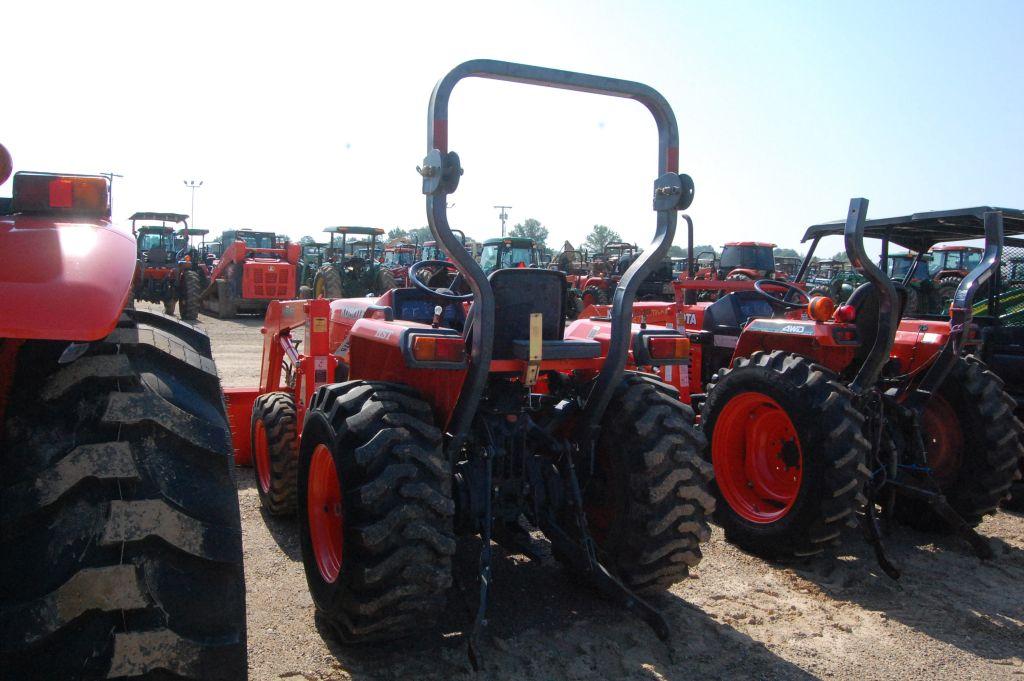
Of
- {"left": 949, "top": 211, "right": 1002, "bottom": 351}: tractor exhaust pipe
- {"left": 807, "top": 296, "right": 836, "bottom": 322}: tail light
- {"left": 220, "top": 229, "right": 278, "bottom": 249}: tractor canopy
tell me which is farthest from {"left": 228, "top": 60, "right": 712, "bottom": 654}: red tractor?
{"left": 220, "top": 229, "right": 278, "bottom": 249}: tractor canopy

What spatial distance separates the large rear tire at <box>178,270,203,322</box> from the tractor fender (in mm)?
16806

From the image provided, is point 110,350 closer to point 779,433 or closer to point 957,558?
point 779,433

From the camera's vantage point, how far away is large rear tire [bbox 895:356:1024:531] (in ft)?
16.7

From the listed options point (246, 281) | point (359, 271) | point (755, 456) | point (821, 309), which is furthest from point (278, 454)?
point (359, 271)

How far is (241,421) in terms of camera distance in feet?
19.3

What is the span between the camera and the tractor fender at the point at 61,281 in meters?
1.40

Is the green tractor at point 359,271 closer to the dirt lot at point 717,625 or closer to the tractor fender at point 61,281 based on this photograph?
the dirt lot at point 717,625

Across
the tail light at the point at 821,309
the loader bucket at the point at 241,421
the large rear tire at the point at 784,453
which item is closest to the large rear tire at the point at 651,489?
the large rear tire at the point at 784,453

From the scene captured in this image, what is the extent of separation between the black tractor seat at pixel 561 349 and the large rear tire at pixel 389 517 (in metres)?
0.48

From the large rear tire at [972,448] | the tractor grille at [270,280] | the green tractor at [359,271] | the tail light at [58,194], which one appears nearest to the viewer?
the tail light at [58,194]

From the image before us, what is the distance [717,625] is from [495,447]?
1333mm

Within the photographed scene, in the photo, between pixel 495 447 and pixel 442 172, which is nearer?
pixel 442 172

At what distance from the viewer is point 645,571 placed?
3.58 m

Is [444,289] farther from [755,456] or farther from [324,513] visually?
[755,456]
